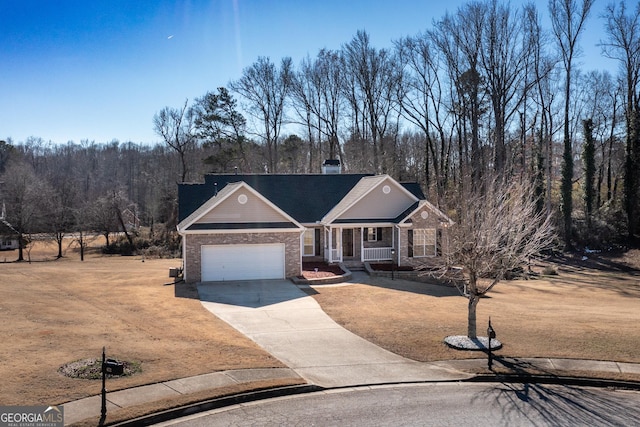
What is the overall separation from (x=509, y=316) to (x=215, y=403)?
12.6 m

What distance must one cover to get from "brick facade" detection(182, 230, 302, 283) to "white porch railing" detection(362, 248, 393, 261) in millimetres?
5662

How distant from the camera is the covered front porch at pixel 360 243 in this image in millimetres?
29391

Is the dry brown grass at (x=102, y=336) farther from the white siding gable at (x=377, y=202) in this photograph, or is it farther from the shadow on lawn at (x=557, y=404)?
the white siding gable at (x=377, y=202)

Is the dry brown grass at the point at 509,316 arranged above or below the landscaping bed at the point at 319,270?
below

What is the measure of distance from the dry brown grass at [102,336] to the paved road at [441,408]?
87.8 inches

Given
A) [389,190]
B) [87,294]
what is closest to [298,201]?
[389,190]

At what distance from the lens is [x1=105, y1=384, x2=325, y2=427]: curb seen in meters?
8.94

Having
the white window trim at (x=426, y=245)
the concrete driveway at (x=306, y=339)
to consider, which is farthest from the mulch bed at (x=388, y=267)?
the concrete driveway at (x=306, y=339)

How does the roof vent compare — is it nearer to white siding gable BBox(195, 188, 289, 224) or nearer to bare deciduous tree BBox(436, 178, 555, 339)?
white siding gable BBox(195, 188, 289, 224)

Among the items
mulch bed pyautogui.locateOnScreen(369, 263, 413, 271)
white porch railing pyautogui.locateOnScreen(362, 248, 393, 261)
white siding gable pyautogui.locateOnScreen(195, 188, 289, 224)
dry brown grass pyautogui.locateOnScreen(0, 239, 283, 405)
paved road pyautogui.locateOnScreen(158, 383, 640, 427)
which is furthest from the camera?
white porch railing pyautogui.locateOnScreen(362, 248, 393, 261)

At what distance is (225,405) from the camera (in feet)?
32.8

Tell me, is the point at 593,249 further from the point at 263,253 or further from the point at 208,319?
the point at 208,319

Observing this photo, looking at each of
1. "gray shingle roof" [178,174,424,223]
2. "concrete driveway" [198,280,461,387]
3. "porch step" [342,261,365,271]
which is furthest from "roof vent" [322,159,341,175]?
"concrete driveway" [198,280,461,387]

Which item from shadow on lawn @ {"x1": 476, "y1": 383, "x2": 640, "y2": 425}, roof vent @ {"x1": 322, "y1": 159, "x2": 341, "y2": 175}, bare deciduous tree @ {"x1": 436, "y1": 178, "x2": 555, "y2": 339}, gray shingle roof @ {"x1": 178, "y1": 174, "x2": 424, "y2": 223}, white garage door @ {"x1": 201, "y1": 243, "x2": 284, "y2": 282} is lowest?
shadow on lawn @ {"x1": 476, "y1": 383, "x2": 640, "y2": 425}
